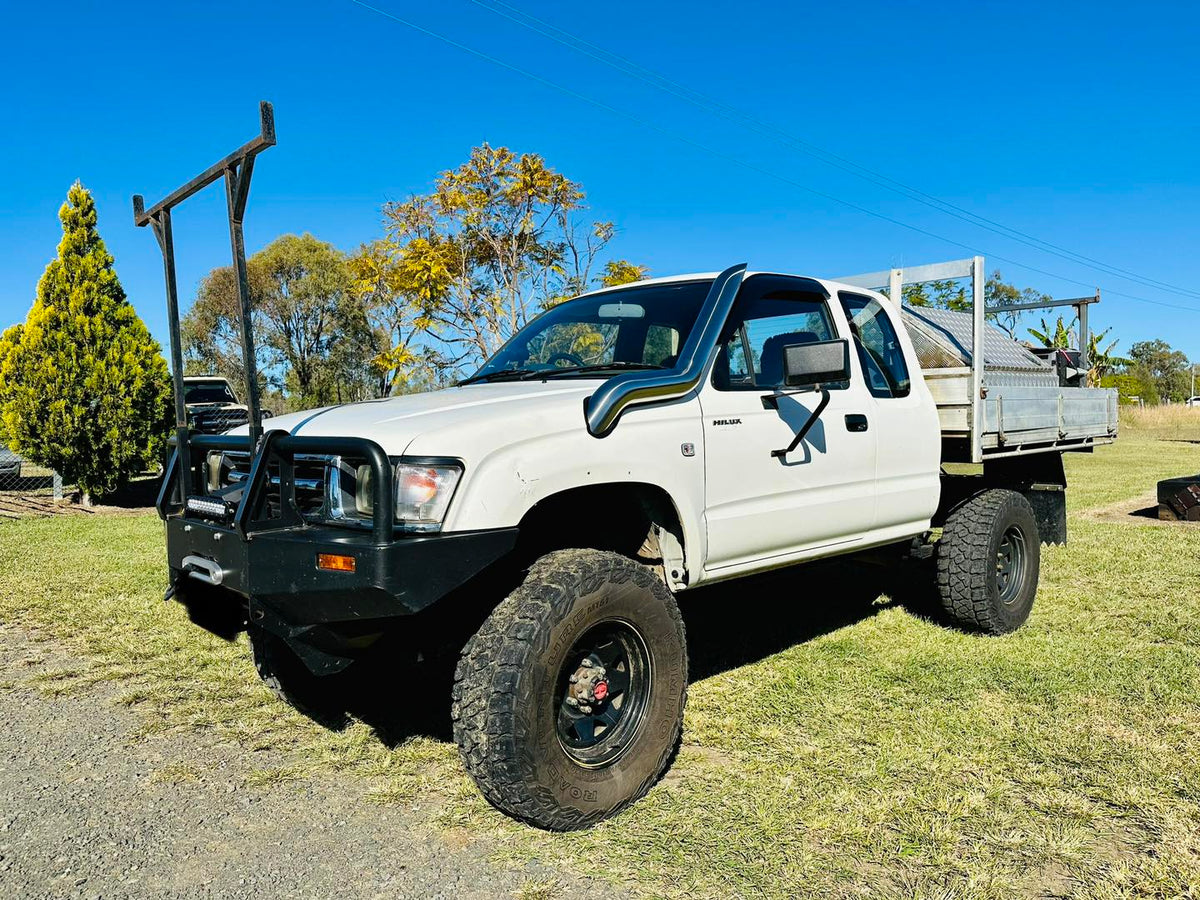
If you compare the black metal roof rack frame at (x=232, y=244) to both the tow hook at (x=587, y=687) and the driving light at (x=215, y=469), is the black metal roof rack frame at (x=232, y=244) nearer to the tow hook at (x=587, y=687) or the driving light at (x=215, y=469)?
the driving light at (x=215, y=469)

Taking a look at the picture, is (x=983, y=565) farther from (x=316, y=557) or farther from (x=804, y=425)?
(x=316, y=557)

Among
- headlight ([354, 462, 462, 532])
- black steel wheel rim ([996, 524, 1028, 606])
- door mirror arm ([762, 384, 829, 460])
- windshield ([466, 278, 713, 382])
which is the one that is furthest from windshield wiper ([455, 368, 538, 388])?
black steel wheel rim ([996, 524, 1028, 606])

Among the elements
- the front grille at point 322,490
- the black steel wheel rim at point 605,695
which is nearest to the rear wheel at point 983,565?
the black steel wheel rim at point 605,695

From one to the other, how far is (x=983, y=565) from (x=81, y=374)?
442 inches

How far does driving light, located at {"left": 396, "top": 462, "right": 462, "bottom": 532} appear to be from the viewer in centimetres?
292

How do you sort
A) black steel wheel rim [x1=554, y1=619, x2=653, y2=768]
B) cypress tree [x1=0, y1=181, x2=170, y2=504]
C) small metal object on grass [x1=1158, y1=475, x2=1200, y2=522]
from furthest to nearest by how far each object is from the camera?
cypress tree [x1=0, y1=181, x2=170, y2=504] < small metal object on grass [x1=1158, y1=475, x2=1200, y2=522] < black steel wheel rim [x1=554, y1=619, x2=653, y2=768]

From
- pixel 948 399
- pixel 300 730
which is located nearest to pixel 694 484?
pixel 300 730

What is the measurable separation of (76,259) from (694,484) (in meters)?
11.3

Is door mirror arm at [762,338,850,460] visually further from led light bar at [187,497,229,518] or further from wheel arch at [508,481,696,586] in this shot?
led light bar at [187,497,229,518]

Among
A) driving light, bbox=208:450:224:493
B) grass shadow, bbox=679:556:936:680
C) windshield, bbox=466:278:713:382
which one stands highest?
windshield, bbox=466:278:713:382

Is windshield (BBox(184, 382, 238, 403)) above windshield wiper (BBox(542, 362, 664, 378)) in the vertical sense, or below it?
above

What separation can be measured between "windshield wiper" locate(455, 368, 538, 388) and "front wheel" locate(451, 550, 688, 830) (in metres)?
1.22

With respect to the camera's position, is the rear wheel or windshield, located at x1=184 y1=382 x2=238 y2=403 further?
windshield, located at x1=184 y1=382 x2=238 y2=403

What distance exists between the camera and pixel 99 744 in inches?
155
